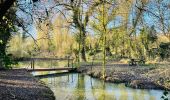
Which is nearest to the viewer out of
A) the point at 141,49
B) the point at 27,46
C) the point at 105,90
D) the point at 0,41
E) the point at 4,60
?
the point at 4,60

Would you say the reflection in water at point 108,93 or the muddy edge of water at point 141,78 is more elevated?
the muddy edge of water at point 141,78

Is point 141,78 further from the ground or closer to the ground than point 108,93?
further from the ground

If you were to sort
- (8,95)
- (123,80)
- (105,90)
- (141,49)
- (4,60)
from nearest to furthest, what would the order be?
(4,60)
(8,95)
(105,90)
(123,80)
(141,49)

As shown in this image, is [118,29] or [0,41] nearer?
[0,41]

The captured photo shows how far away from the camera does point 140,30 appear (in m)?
61.5

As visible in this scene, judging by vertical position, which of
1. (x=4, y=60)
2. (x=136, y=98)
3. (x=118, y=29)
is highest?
(x=118, y=29)

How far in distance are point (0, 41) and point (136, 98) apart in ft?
51.8

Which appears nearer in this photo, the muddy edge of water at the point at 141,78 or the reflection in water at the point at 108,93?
the reflection in water at the point at 108,93

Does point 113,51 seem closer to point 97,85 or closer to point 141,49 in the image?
point 141,49

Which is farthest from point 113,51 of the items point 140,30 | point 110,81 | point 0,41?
point 0,41

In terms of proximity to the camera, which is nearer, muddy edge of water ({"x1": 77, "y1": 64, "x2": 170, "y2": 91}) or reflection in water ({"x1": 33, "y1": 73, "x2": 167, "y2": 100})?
reflection in water ({"x1": 33, "y1": 73, "x2": 167, "y2": 100})

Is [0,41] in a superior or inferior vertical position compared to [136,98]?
superior

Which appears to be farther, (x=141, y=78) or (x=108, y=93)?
Result: (x=141, y=78)

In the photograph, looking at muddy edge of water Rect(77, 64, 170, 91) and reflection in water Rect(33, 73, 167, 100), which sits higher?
muddy edge of water Rect(77, 64, 170, 91)
